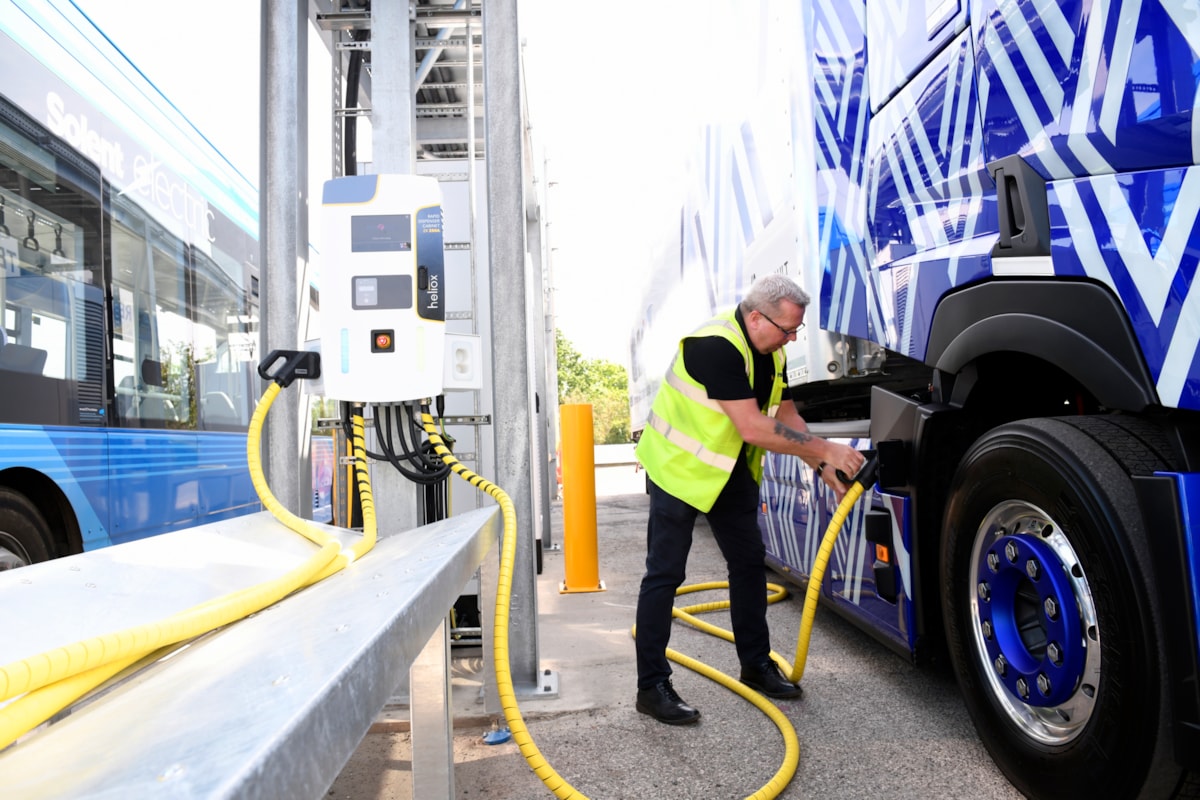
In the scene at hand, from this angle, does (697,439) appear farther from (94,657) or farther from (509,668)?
(94,657)

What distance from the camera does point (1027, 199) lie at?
198 centimetres

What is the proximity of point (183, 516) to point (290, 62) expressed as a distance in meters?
3.37

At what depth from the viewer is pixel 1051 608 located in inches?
78.4

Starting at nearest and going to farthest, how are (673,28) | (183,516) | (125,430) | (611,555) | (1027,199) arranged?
1. (1027,199)
2. (125,430)
3. (183,516)
4. (673,28)
5. (611,555)

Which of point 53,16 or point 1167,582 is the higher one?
point 53,16

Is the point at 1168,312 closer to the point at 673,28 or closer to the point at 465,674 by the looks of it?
the point at 465,674

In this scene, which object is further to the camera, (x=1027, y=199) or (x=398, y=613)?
(x=1027, y=199)

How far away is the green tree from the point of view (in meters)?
49.7

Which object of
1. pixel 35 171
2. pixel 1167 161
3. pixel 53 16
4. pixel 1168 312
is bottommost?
pixel 1168 312

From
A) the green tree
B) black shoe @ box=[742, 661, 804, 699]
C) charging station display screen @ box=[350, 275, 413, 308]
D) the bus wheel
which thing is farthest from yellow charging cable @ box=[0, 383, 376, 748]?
the green tree

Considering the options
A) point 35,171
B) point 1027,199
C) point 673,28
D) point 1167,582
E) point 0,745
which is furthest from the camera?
point 673,28

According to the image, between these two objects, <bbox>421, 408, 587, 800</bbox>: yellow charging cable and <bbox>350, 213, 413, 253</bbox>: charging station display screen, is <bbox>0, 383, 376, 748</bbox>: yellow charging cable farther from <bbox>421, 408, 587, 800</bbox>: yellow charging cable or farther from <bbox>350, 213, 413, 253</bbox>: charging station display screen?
<bbox>350, 213, 413, 253</bbox>: charging station display screen

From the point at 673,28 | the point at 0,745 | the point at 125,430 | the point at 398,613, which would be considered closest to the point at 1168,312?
the point at 398,613

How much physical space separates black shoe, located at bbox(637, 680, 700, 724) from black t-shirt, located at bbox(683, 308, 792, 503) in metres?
0.80
